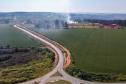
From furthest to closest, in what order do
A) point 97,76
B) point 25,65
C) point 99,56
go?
point 99,56 → point 25,65 → point 97,76

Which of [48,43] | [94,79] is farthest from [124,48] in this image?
[94,79]

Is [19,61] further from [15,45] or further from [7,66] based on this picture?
[15,45]

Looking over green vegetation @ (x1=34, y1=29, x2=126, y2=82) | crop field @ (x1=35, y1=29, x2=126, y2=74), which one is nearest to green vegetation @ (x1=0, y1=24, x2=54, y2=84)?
green vegetation @ (x1=34, y1=29, x2=126, y2=82)

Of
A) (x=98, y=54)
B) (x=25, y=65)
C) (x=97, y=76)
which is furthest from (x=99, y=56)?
(x=25, y=65)

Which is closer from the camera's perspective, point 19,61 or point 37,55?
point 19,61

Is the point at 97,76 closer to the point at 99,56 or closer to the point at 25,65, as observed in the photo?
the point at 99,56

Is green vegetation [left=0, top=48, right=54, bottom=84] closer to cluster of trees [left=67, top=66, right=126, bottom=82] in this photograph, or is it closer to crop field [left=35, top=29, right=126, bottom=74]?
cluster of trees [left=67, top=66, right=126, bottom=82]

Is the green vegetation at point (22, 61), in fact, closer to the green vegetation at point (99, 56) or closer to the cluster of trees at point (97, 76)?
the cluster of trees at point (97, 76)

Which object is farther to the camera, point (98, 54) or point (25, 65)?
point (98, 54)
